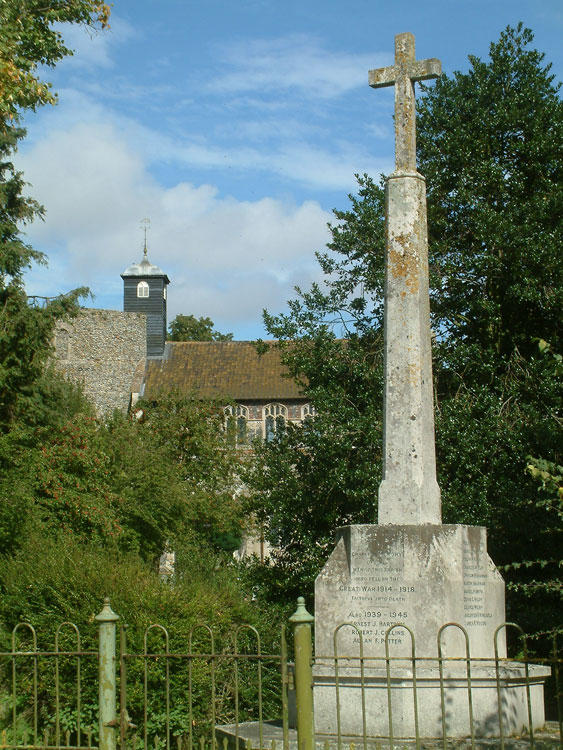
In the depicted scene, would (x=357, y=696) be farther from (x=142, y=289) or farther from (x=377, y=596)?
(x=142, y=289)

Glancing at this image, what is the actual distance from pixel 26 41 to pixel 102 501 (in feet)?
28.8

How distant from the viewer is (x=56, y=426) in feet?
64.3

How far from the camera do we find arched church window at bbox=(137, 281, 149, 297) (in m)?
50.8

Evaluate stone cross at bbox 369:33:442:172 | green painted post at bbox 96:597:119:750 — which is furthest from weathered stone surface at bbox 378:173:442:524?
green painted post at bbox 96:597:119:750

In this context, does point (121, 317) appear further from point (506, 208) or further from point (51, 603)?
point (51, 603)

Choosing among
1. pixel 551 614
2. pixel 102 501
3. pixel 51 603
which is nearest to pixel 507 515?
pixel 551 614

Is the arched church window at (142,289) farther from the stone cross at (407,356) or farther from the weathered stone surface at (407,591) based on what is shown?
the weathered stone surface at (407,591)

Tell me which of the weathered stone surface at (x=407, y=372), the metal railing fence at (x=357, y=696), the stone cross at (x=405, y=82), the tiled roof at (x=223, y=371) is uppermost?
the tiled roof at (x=223, y=371)

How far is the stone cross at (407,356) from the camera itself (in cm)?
668

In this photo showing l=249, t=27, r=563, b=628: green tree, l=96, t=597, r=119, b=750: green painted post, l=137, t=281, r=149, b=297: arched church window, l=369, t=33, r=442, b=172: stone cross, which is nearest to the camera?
l=96, t=597, r=119, b=750: green painted post

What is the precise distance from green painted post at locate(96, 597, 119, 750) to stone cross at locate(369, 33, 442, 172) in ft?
13.7

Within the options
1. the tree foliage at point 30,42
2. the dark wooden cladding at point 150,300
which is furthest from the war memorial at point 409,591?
the dark wooden cladding at point 150,300

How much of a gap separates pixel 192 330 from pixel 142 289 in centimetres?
410

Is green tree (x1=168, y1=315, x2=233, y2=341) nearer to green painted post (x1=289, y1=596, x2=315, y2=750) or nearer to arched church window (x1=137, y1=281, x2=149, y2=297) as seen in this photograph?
arched church window (x1=137, y1=281, x2=149, y2=297)
